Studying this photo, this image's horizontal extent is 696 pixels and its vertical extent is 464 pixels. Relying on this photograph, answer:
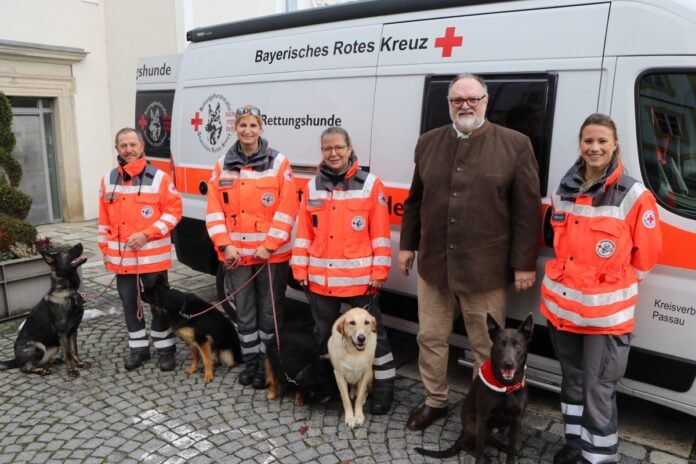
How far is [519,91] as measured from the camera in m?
3.37

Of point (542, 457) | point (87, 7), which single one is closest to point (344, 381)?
point (542, 457)

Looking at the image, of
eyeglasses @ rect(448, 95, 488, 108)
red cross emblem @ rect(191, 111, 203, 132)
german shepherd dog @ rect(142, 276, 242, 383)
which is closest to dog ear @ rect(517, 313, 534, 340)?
eyeglasses @ rect(448, 95, 488, 108)

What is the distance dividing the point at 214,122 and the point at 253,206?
1718mm

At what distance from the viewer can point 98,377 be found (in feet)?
14.4

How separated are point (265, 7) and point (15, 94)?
5.22 meters

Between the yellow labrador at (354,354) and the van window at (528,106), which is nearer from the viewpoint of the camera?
the van window at (528,106)

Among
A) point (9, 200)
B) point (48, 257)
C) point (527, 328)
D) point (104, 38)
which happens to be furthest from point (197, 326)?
point (104, 38)

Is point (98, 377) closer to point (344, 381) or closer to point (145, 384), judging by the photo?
point (145, 384)

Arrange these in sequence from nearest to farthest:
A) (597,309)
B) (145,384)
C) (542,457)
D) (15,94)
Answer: (597,309) → (542,457) → (145,384) → (15,94)

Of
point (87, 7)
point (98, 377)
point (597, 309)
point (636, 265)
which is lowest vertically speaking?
point (98, 377)

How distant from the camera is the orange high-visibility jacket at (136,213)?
4270 millimetres

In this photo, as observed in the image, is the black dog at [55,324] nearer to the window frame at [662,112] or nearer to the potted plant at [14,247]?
the potted plant at [14,247]

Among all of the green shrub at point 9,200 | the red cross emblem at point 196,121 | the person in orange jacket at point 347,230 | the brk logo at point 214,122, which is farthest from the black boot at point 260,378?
the green shrub at point 9,200

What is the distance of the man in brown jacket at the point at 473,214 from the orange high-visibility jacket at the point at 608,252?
250 millimetres
